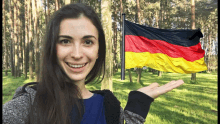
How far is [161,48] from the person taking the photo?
543 cm

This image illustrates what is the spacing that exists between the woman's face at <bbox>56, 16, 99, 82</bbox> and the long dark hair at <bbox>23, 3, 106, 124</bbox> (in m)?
0.04

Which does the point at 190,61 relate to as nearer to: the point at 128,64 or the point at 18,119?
the point at 128,64

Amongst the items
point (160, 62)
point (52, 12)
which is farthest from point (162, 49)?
point (52, 12)

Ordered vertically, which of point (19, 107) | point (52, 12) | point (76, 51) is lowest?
point (19, 107)

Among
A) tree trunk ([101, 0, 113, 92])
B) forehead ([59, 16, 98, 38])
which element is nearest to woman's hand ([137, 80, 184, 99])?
forehead ([59, 16, 98, 38])

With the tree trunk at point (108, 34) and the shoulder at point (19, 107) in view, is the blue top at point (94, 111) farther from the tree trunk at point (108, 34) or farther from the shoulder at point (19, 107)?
the tree trunk at point (108, 34)

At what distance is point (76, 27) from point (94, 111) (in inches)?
24.1

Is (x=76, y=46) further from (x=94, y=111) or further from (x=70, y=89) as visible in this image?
(x=94, y=111)

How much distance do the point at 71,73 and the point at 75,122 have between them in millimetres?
333

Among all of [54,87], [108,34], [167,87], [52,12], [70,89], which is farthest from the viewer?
[52,12]

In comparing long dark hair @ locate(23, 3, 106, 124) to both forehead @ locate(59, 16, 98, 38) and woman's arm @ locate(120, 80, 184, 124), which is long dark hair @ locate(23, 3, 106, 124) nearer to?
forehead @ locate(59, 16, 98, 38)

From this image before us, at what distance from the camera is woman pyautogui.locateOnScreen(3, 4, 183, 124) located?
117 centimetres

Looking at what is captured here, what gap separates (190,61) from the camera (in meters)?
5.75

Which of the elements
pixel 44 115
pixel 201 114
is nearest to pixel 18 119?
pixel 44 115
